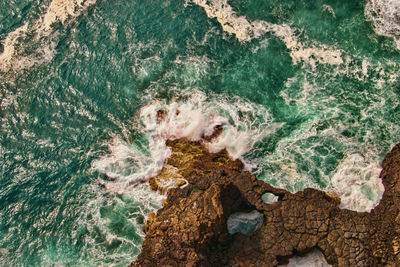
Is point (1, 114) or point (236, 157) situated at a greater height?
point (236, 157)

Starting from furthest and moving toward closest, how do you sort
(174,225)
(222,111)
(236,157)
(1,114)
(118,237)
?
(1,114)
(222,111)
(236,157)
(118,237)
(174,225)

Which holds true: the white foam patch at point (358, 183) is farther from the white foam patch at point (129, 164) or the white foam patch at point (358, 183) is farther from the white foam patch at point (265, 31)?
the white foam patch at point (129, 164)

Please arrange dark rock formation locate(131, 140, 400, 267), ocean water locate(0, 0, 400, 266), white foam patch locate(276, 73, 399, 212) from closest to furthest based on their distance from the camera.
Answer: dark rock formation locate(131, 140, 400, 267) < white foam patch locate(276, 73, 399, 212) < ocean water locate(0, 0, 400, 266)

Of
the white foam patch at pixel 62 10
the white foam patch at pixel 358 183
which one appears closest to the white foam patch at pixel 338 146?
the white foam patch at pixel 358 183

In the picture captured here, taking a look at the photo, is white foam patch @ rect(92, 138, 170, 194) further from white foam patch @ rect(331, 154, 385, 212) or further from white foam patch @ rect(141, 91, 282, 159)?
Result: white foam patch @ rect(331, 154, 385, 212)

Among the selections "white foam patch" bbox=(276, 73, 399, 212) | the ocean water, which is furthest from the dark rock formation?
the ocean water

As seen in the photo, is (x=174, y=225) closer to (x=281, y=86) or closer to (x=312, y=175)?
(x=312, y=175)

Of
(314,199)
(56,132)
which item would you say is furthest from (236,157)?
(56,132)
